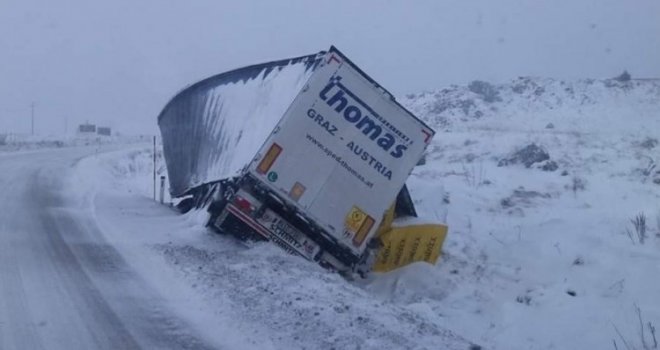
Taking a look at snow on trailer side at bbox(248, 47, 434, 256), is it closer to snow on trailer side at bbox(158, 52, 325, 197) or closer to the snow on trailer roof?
the snow on trailer roof

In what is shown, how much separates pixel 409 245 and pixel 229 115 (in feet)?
14.2

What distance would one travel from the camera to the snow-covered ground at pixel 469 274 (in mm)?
7383

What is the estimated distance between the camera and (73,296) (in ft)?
26.1

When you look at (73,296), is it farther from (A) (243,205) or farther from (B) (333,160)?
(B) (333,160)

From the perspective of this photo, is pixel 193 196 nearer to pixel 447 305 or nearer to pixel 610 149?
pixel 447 305

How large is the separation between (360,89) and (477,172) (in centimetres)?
1146

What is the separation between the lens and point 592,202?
16828mm

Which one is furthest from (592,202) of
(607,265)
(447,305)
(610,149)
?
(610,149)

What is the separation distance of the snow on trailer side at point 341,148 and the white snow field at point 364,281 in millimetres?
1016

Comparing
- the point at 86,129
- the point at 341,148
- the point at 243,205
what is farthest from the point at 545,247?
the point at 86,129

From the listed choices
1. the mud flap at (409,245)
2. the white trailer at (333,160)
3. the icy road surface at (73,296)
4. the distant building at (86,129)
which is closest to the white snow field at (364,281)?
the icy road surface at (73,296)

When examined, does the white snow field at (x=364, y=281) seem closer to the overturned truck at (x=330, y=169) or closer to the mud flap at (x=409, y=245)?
the mud flap at (x=409, y=245)

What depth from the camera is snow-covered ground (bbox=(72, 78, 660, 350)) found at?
7.38 meters

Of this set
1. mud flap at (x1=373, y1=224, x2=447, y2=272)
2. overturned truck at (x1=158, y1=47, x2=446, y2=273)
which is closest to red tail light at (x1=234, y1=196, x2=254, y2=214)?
overturned truck at (x1=158, y1=47, x2=446, y2=273)
